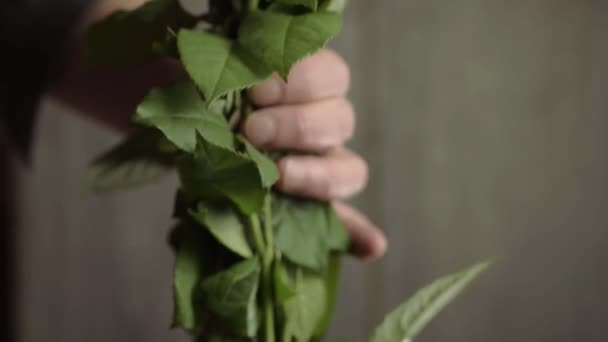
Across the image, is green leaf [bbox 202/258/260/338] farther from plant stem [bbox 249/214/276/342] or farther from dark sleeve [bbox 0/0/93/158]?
dark sleeve [bbox 0/0/93/158]

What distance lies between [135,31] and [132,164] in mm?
69

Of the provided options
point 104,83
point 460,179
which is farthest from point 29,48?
point 460,179

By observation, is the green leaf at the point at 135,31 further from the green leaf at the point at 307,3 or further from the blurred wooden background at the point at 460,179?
the blurred wooden background at the point at 460,179

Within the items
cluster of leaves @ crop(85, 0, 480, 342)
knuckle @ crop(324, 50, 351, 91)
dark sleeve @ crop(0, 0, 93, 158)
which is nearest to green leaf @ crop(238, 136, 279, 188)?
cluster of leaves @ crop(85, 0, 480, 342)

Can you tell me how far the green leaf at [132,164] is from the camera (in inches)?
15.0

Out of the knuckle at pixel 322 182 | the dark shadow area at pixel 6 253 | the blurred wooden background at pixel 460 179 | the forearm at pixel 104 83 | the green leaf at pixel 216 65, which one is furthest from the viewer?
the dark shadow area at pixel 6 253

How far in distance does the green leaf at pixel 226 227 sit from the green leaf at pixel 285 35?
73 millimetres

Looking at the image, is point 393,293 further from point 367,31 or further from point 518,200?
point 367,31

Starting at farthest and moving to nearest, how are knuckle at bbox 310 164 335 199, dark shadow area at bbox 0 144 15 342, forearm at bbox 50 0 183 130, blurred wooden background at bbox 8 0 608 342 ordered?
1. dark shadow area at bbox 0 144 15 342
2. blurred wooden background at bbox 8 0 608 342
3. forearm at bbox 50 0 183 130
4. knuckle at bbox 310 164 335 199

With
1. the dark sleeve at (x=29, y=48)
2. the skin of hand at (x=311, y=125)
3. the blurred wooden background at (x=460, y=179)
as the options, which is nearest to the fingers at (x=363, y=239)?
the skin of hand at (x=311, y=125)

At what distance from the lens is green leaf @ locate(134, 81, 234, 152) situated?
29 cm

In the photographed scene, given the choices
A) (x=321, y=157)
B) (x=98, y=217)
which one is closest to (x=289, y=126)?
(x=321, y=157)

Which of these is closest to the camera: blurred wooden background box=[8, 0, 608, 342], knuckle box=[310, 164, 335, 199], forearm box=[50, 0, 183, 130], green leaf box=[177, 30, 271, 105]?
green leaf box=[177, 30, 271, 105]

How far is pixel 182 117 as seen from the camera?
30 centimetres
